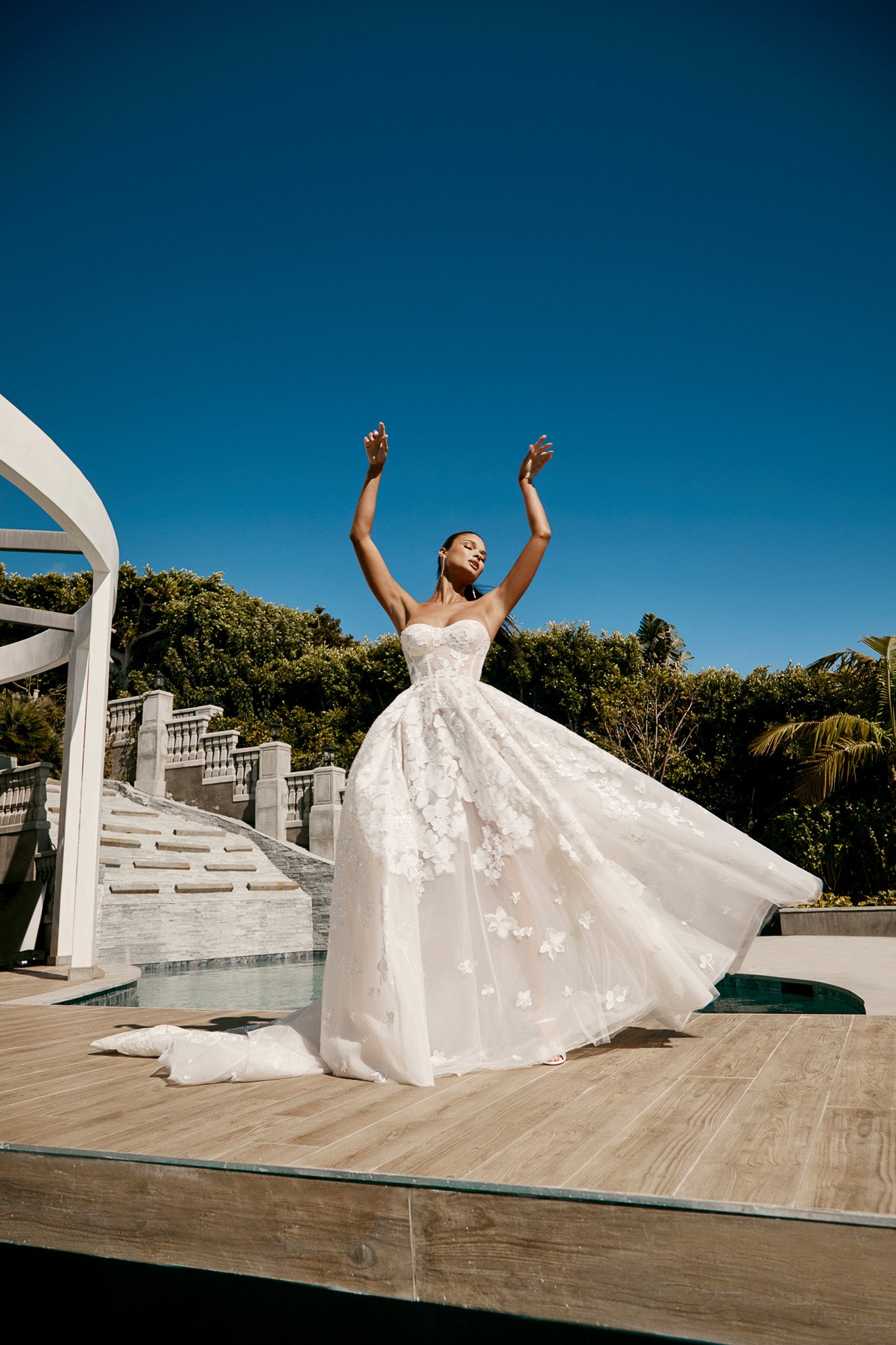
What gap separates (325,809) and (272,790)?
1.52m

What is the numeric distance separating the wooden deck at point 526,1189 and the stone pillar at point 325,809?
13030 mm

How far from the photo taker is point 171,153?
514 inches

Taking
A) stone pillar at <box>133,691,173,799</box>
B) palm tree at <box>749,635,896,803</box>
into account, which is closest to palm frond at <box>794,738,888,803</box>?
palm tree at <box>749,635,896,803</box>

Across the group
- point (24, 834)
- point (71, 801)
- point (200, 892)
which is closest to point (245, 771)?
point (200, 892)

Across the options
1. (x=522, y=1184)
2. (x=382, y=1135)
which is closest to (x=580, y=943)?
(x=382, y=1135)

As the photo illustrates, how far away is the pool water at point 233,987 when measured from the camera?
625 centimetres

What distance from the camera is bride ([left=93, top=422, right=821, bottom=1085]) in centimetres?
246

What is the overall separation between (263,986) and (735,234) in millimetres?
13042

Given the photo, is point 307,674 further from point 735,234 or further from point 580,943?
point 580,943

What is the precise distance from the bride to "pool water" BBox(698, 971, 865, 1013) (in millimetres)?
→ 2710

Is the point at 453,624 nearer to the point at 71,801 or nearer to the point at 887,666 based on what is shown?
the point at 71,801

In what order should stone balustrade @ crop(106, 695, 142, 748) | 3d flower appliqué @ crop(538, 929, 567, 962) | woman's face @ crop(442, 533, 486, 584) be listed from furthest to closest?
stone balustrade @ crop(106, 695, 142, 748)
woman's face @ crop(442, 533, 486, 584)
3d flower appliqué @ crop(538, 929, 567, 962)

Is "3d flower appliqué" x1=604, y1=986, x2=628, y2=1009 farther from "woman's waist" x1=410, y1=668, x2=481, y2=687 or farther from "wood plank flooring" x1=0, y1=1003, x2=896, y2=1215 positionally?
"woman's waist" x1=410, y1=668, x2=481, y2=687

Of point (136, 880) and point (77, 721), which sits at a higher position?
point (77, 721)
